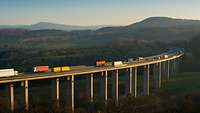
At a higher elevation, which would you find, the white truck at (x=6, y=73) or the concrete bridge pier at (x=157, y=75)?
the white truck at (x=6, y=73)

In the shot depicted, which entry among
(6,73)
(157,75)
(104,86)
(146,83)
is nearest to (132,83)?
(146,83)

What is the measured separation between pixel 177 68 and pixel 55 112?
97.2 m

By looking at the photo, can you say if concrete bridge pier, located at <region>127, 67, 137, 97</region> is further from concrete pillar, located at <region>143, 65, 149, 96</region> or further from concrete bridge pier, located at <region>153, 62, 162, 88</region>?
concrete bridge pier, located at <region>153, 62, 162, 88</region>

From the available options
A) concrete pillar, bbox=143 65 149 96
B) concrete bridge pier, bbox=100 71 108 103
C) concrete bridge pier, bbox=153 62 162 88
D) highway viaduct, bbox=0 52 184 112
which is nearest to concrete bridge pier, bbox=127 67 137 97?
highway viaduct, bbox=0 52 184 112

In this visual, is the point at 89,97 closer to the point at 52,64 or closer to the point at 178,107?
the point at 178,107

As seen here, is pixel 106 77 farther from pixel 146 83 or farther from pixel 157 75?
pixel 157 75

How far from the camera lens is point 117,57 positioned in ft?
588

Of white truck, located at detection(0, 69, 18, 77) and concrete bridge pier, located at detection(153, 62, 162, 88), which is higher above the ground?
white truck, located at detection(0, 69, 18, 77)

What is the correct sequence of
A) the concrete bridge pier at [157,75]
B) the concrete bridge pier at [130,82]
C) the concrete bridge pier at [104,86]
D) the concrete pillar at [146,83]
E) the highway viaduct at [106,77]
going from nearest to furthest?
the highway viaduct at [106,77] → the concrete bridge pier at [104,86] → the concrete bridge pier at [130,82] → the concrete pillar at [146,83] → the concrete bridge pier at [157,75]

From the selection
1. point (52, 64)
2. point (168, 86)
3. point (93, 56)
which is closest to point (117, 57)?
point (93, 56)

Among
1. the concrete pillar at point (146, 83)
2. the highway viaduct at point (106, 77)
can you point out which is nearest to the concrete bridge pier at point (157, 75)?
the highway viaduct at point (106, 77)

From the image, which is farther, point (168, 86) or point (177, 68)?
point (177, 68)

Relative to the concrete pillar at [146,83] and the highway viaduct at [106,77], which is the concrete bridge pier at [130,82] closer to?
the highway viaduct at [106,77]

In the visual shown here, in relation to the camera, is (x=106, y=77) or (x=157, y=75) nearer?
(x=106, y=77)
